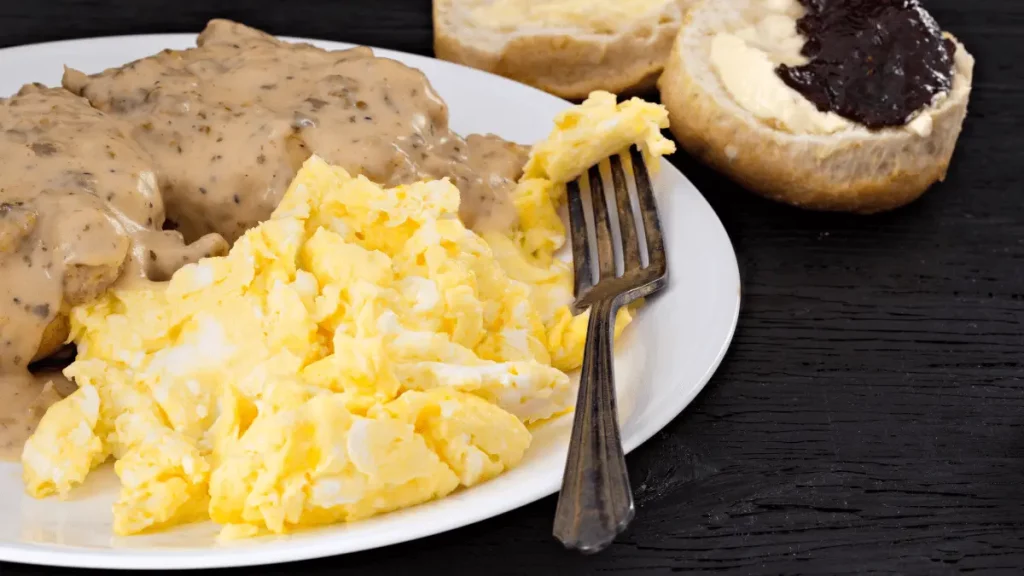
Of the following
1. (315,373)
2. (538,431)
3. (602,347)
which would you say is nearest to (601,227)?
(602,347)

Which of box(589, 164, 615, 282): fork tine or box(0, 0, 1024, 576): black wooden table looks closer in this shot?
box(0, 0, 1024, 576): black wooden table

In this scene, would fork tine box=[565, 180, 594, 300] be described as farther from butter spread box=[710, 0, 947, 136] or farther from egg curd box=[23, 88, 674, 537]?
butter spread box=[710, 0, 947, 136]

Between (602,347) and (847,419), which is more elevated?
(602,347)

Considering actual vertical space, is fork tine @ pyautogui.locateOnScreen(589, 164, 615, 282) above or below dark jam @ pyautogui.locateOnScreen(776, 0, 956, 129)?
below

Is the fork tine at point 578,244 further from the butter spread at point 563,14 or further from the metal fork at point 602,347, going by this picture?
the butter spread at point 563,14

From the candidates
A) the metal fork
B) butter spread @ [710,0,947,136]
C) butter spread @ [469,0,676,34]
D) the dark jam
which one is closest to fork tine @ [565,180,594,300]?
the metal fork

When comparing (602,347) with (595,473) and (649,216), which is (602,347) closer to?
(595,473)

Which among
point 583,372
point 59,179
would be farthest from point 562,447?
point 59,179
